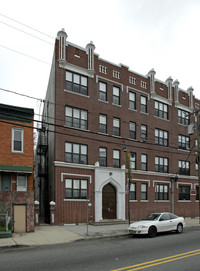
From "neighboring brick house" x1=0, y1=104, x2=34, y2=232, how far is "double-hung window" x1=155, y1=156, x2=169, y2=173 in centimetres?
1490

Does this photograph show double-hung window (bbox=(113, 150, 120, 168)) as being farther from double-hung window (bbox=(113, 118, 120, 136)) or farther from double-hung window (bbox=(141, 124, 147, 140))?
double-hung window (bbox=(141, 124, 147, 140))

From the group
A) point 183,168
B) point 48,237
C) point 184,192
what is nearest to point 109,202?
point 48,237

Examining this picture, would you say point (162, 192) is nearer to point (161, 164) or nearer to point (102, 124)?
point (161, 164)

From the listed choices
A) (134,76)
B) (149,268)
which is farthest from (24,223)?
(134,76)

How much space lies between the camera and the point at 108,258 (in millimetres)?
10703

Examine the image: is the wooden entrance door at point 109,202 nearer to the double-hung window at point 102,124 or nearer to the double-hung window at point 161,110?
the double-hung window at point 102,124

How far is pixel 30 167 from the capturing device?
19766mm

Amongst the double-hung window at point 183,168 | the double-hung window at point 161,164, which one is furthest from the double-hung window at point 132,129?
the double-hung window at point 183,168

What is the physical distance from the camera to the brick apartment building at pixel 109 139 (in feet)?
77.5

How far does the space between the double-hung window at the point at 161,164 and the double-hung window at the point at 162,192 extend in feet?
5.36

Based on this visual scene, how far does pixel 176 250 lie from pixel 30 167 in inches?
440

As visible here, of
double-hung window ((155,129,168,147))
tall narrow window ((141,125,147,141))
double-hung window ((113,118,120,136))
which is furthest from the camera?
double-hung window ((155,129,168,147))

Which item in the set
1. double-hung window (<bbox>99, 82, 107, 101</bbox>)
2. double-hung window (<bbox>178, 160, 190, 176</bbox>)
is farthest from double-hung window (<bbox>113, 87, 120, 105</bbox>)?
double-hung window (<bbox>178, 160, 190, 176</bbox>)

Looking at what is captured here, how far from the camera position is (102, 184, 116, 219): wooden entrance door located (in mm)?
25562
